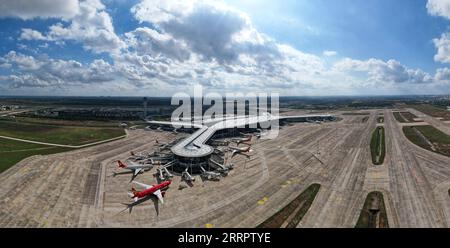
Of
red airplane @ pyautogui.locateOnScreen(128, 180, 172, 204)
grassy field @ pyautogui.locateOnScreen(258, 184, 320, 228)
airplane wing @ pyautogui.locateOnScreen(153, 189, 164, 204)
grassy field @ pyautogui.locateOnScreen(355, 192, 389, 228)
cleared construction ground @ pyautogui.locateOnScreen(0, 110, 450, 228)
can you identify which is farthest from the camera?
red airplane @ pyautogui.locateOnScreen(128, 180, 172, 204)

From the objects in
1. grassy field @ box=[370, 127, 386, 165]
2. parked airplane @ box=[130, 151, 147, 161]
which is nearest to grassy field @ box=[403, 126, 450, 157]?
grassy field @ box=[370, 127, 386, 165]

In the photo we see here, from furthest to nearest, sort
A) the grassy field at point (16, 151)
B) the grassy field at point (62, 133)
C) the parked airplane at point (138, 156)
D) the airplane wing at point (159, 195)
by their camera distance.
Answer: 1. the grassy field at point (62, 133)
2. the parked airplane at point (138, 156)
3. the grassy field at point (16, 151)
4. the airplane wing at point (159, 195)

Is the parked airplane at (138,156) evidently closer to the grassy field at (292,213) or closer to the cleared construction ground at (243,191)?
the cleared construction ground at (243,191)

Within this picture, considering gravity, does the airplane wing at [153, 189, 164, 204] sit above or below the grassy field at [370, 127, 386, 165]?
below

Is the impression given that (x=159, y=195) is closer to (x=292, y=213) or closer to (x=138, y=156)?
(x=292, y=213)

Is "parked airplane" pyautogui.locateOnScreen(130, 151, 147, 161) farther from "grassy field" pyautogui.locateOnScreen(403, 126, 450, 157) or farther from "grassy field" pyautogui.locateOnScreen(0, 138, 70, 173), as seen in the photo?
"grassy field" pyautogui.locateOnScreen(403, 126, 450, 157)

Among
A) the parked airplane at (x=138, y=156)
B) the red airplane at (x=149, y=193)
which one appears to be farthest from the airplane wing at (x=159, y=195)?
the parked airplane at (x=138, y=156)

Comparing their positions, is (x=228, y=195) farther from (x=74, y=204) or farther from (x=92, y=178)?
(x=92, y=178)

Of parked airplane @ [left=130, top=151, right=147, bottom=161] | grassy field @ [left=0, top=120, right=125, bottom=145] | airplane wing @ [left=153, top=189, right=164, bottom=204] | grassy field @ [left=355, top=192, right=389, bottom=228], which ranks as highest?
grassy field @ [left=0, top=120, right=125, bottom=145]
